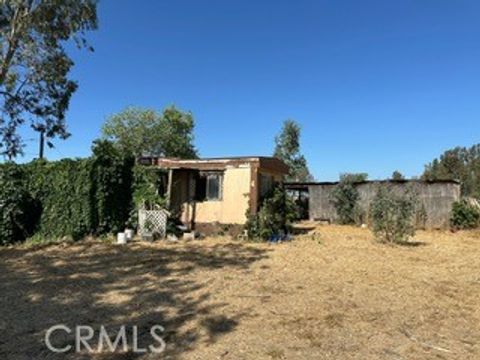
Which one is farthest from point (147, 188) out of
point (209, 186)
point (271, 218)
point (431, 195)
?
point (431, 195)

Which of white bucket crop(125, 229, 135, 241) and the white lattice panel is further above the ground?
the white lattice panel

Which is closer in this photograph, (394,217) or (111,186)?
(394,217)

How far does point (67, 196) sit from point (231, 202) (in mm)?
5256

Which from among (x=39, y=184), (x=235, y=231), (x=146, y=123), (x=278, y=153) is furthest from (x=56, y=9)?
(x=146, y=123)

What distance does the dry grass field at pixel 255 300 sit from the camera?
4.77 metres

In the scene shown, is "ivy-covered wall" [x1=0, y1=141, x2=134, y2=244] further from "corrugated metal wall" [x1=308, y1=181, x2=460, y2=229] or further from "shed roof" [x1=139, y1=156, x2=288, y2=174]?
"corrugated metal wall" [x1=308, y1=181, x2=460, y2=229]

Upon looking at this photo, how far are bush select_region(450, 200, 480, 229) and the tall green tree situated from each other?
751 inches

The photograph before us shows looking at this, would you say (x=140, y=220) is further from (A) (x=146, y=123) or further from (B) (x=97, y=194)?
(A) (x=146, y=123)

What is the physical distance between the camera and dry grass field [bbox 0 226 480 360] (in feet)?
15.6

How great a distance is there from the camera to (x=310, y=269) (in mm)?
8852

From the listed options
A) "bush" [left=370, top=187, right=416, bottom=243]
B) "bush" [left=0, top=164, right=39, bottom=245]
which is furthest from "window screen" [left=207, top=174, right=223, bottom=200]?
"bush" [left=0, top=164, right=39, bottom=245]

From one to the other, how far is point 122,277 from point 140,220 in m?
5.16

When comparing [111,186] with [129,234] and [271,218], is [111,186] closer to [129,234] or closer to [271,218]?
[129,234]

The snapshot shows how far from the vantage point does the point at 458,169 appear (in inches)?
1619
